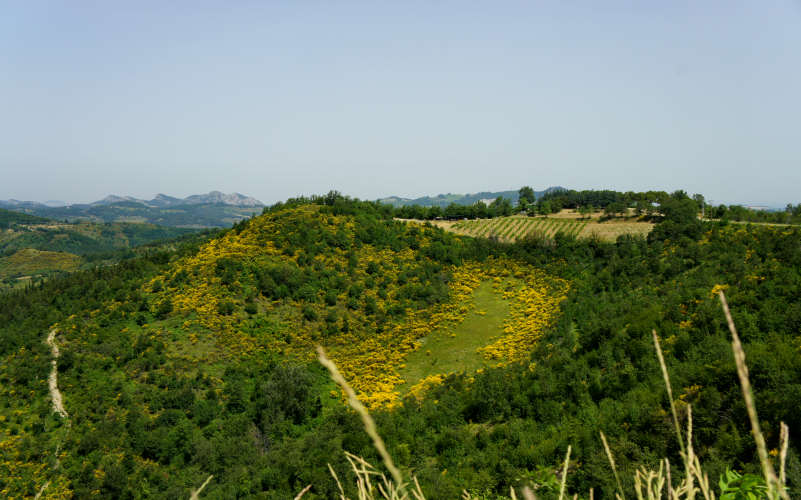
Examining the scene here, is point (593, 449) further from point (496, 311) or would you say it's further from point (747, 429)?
point (496, 311)

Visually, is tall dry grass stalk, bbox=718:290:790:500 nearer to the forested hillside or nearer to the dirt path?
the forested hillside

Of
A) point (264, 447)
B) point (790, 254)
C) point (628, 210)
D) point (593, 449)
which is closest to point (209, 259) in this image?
point (264, 447)

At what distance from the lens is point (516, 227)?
270ft

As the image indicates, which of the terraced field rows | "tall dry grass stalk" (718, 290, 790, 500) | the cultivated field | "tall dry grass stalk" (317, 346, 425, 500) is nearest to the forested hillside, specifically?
"tall dry grass stalk" (317, 346, 425, 500)

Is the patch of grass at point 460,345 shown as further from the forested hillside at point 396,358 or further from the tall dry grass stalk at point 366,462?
the tall dry grass stalk at point 366,462

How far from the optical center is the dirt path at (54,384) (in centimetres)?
3512

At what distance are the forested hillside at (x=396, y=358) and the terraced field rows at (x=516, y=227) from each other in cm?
1212

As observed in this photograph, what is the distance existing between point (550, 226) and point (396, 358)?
169 ft

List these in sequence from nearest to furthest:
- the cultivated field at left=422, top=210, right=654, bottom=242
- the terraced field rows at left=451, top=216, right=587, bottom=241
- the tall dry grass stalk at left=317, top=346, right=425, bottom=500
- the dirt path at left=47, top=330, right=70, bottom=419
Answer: the tall dry grass stalk at left=317, top=346, right=425, bottom=500, the dirt path at left=47, top=330, right=70, bottom=419, the cultivated field at left=422, top=210, right=654, bottom=242, the terraced field rows at left=451, top=216, right=587, bottom=241

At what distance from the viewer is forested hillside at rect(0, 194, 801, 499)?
1964cm

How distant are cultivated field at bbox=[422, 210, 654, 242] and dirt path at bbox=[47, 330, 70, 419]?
200ft

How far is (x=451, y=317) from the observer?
164 ft

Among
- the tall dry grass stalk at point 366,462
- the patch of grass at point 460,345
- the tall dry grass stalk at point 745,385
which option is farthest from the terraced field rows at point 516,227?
the tall dry grass stalk at point 745,385

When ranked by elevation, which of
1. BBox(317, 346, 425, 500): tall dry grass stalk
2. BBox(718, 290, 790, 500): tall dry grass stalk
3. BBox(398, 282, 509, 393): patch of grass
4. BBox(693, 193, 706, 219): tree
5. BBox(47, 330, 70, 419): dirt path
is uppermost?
BBox(693, 193, 706, 219): tree
